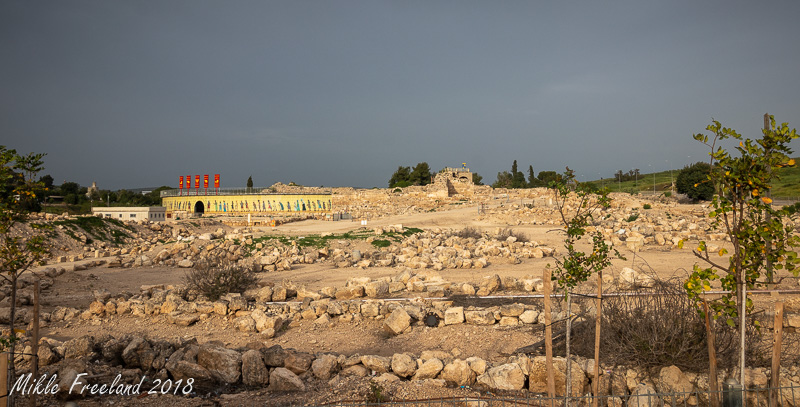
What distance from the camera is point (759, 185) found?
11.6ft

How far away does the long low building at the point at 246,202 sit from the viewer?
4512cm

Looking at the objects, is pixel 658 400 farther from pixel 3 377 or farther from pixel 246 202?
pixel 246 202

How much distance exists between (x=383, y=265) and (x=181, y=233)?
19748 mm

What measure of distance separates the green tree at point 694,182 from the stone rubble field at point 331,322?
882 inches

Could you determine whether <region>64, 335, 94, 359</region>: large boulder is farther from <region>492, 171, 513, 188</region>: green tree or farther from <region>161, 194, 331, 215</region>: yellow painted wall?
<region>492, 171, 513, 188</region>: green tree

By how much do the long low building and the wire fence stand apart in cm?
4112

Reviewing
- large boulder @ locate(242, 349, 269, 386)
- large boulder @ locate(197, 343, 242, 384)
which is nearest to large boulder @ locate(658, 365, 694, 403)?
large boulder @ locate(242, 349, 269, 386)

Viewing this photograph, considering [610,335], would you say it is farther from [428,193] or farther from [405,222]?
[428,193]

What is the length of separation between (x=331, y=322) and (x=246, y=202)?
129ft

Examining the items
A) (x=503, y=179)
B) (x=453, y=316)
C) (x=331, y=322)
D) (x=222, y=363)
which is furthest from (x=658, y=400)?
(x=503, y=179)

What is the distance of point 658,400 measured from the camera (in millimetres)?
4984

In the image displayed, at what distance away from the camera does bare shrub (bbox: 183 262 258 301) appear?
10844 millimetres

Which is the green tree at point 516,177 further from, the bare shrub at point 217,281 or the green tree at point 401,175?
the bare shrub at point 217,281

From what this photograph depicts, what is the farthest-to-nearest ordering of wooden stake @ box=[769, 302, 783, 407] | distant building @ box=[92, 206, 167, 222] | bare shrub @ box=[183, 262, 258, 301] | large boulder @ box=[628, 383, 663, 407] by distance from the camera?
distant building @ box=[92, 206, 167, 222]
bare shrub @ box=[183, 262, 258, 301]
large boulder @ box=[628, 383, 663, 407]
wooden stake @ box=[769, 302, 783, 407]
